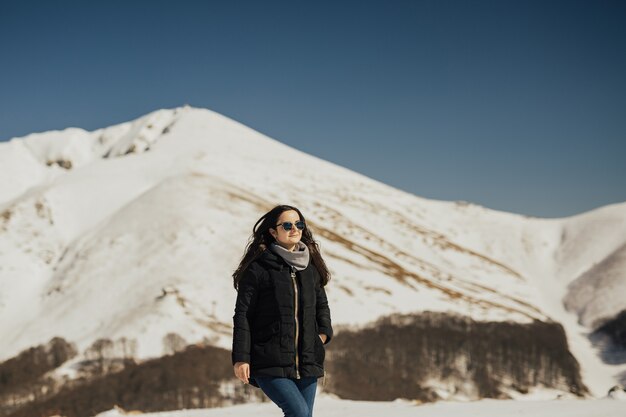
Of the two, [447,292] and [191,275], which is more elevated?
[447,292]

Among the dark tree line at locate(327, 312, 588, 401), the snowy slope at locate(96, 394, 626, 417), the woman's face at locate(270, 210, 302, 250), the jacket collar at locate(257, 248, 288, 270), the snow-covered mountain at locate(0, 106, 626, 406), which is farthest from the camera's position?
the snow-covered mountain at locate(0, 106, 626, 406)

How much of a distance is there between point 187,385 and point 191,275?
42.0 ft

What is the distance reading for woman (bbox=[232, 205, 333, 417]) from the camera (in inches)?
219

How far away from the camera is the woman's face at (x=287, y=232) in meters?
5.90

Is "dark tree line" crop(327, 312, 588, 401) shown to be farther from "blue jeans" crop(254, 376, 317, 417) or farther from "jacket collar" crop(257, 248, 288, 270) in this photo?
"jacket collar" crop(257, 248, 288, 270)

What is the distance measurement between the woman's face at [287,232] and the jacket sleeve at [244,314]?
1.59ft

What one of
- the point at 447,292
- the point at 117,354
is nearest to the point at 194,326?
the point at 117,354

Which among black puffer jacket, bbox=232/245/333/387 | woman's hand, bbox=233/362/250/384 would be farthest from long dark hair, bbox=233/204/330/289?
woman's hand, bbox=233/362/250/384

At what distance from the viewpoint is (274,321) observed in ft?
18.5

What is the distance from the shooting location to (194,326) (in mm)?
A: 38625

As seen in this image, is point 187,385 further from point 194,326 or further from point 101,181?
point 101,181

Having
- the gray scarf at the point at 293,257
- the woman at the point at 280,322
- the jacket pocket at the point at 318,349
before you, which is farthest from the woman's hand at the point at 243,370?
the gray scarf at the point at 293,257

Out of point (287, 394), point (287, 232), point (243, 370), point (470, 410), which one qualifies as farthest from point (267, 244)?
point (470, 410)

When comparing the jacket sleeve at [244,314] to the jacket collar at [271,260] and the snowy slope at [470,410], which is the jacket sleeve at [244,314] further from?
the snowy slope at [470,410]
